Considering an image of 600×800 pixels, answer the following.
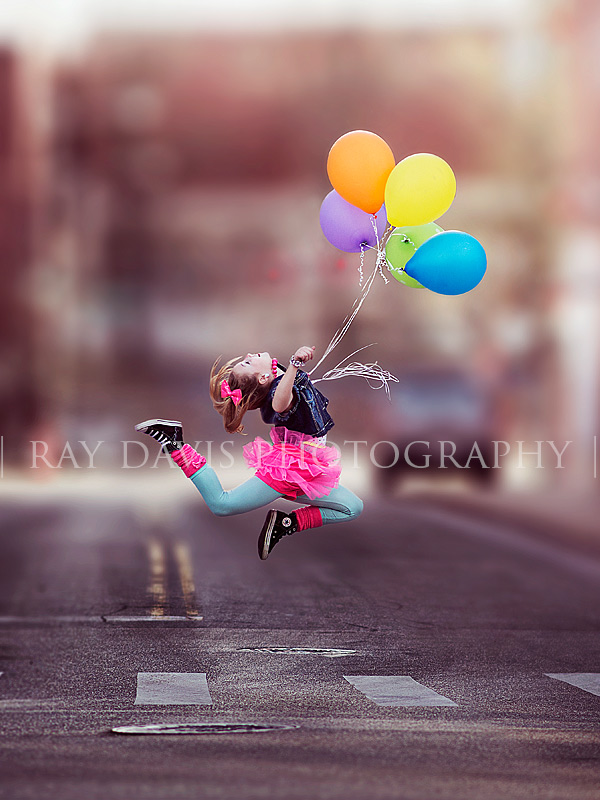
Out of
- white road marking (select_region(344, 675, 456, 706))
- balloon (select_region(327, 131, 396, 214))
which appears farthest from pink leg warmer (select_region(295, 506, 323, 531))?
white road marking (select_region(344, 675, 456, 706))

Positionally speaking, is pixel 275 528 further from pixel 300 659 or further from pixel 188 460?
pixel 300 659

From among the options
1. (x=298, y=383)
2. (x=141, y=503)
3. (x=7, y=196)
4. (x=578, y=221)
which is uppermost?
(x=7, y=196)

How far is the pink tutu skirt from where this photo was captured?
25.5 feet

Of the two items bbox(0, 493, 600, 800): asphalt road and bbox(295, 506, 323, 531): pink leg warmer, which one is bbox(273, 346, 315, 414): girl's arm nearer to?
bbox(295, 506, 323, 531): pink leg warmer

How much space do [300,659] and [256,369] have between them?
4971 mm

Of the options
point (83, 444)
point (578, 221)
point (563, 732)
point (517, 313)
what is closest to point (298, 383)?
point (563, 732)

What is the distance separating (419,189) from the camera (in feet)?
25.7

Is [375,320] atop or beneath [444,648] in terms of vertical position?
atop

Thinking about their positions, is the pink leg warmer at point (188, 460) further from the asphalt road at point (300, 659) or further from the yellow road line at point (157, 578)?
the yellow road line at point (157, 578)

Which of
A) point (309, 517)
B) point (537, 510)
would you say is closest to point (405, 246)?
point (309, 517)

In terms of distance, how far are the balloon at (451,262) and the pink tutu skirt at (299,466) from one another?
1.04 m

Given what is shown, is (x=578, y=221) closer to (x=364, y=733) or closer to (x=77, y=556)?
(x=77, y=556)

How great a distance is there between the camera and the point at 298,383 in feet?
25.1

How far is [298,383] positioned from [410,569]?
11.2 metres
